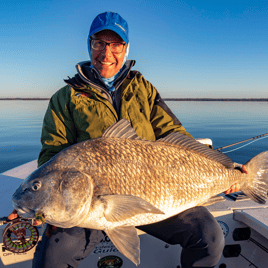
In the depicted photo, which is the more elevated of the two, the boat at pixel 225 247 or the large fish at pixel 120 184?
the large fish at pixel 120 184

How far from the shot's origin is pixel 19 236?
2096mm

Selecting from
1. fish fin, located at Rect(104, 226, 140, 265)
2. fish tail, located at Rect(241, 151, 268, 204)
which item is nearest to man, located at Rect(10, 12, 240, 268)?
fish fin, located at Rect(104, 226, 140, 265)

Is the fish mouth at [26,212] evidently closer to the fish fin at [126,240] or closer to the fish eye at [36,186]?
the fish eye at [36,186]

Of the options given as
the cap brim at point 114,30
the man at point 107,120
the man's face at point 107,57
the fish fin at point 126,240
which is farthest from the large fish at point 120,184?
the cap brim at point 114,30

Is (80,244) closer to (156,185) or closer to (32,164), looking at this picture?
(156,185)

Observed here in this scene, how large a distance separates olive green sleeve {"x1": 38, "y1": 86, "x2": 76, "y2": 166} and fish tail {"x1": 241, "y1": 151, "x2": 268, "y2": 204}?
1.91 metres

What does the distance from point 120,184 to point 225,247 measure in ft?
5.90

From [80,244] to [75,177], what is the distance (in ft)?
2.19

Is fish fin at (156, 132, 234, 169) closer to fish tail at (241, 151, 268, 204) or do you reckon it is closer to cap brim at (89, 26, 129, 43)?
fish tail at (241, 151, 268, 204)

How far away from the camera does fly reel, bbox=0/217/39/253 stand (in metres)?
2.06

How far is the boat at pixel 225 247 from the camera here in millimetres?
2245

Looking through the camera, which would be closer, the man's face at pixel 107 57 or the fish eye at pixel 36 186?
the fish eye at pixel 36 186

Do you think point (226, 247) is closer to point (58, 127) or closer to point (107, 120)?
point (107, 120)

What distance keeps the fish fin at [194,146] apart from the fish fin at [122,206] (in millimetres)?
699
